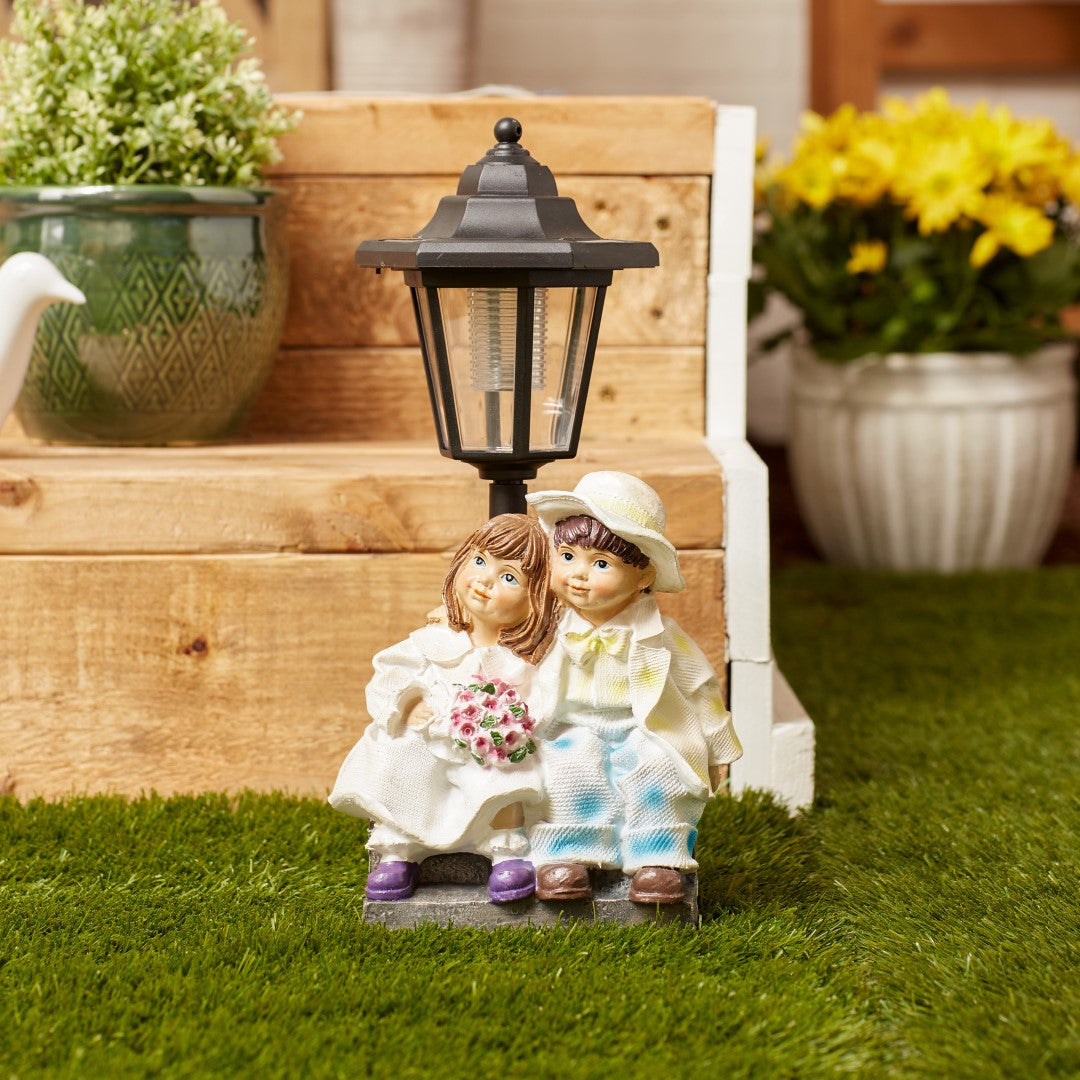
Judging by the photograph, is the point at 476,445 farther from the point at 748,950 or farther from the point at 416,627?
the point at 748,950

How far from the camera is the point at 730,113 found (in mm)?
1675

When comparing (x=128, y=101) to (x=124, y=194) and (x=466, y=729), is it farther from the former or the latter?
(x=466, y=729)

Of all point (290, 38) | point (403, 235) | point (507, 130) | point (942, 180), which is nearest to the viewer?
point (507, 130)

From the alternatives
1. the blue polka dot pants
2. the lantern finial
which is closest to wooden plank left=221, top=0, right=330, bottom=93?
the lantern finial

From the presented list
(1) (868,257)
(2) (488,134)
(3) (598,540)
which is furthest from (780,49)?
(3) (598,540)

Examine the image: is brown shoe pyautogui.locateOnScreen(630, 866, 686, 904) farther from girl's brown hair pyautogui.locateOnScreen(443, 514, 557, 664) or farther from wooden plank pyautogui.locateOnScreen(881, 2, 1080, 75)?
wooden plank pyautogui.locateOnScreen(881, 2, 1080, 75)

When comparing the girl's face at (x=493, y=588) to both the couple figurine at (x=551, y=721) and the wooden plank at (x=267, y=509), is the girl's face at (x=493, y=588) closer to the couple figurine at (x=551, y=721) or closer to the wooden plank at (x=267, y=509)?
the couple figurine at (x=551, y=721)

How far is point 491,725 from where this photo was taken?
114 cm

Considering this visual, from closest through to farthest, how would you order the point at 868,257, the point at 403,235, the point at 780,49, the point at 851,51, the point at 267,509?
1. the point at 267,509
2. the point at 403,235
3. the point at 868,257
4. the point at 851,51
5. the point at 780,49

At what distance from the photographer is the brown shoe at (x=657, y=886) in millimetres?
1143

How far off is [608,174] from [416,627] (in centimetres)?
63

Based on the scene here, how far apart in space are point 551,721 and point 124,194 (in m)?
0.78

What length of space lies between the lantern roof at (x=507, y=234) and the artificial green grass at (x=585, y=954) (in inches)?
21.5

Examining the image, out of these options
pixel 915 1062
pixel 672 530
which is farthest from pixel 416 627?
pixel 915 1062
